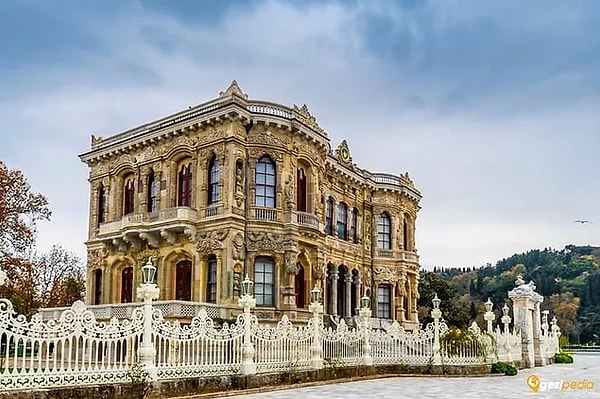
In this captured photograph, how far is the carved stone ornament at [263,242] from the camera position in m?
22.3

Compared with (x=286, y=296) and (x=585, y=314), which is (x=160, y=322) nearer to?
(x=286, y=296)

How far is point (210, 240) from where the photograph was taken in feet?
72.5

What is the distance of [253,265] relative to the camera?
73.4 ft

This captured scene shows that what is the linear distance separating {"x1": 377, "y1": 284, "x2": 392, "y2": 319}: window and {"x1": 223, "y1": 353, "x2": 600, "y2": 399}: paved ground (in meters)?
14.0

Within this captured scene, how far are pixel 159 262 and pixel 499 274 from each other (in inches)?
2717

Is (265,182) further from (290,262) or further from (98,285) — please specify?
(98,285)

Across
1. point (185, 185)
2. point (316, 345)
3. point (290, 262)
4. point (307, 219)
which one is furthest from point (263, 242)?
point (316, 345)

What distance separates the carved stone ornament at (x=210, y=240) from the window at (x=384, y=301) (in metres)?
12.4

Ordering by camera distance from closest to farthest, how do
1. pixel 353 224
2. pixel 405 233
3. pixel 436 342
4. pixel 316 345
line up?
pixel 316 345, pixel 436 342, pixel 353 224, pixel 405 233

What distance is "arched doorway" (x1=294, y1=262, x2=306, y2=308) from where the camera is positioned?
24078 mm

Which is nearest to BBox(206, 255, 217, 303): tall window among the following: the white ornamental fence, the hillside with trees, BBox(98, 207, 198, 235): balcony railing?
BBox(98, 207, 198, 235): balcony railing

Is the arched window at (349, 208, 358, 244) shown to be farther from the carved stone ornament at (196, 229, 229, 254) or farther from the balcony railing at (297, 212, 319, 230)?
the carved stone ornament at (196, 229, 229, 254)

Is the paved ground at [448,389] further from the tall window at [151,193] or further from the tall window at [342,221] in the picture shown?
the tall window at [342,221]

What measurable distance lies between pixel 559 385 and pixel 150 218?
1519 centimetres
